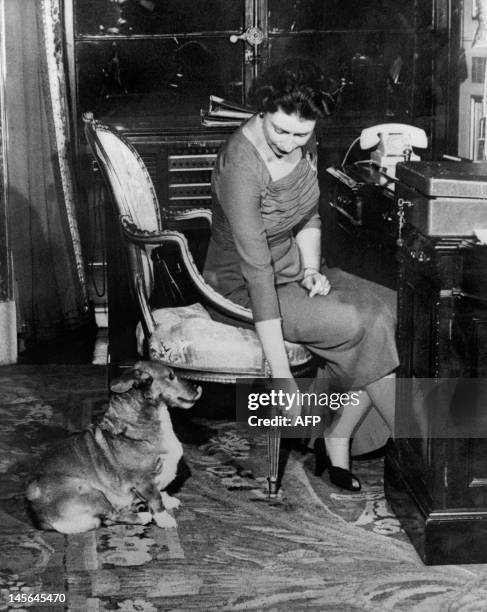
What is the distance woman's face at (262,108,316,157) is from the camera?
3049 millimetres

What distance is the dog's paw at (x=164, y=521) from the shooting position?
9.85ft

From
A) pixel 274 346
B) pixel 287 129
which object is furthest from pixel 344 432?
pixel 287 129

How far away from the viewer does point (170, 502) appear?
3168 mm

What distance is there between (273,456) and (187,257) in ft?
2.50

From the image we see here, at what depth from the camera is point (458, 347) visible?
8.73 ft

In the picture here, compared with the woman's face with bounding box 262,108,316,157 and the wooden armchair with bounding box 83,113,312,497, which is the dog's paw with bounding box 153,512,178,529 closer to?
the wooden armchair with bounding box 83,113,312,497

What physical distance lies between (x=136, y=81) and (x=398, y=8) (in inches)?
57.2

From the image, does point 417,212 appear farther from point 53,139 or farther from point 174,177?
point 53,139

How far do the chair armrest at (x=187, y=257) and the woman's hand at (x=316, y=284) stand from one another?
0.72 ft

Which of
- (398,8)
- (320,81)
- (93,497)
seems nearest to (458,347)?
(320,81)

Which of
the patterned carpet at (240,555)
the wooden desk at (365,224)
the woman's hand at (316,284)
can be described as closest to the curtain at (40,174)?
the wooden desk at (365,224)

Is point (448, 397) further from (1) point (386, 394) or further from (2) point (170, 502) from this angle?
(2) point (170, 502)

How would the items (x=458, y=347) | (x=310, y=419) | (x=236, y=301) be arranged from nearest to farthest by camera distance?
1. (x=458, y=347)
2. (x=236, y=301)
3. (x=310, y=419)

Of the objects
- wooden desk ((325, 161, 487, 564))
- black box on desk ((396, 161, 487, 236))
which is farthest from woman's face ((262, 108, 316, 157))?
black box on desk ((396, 161, 487, 236))
